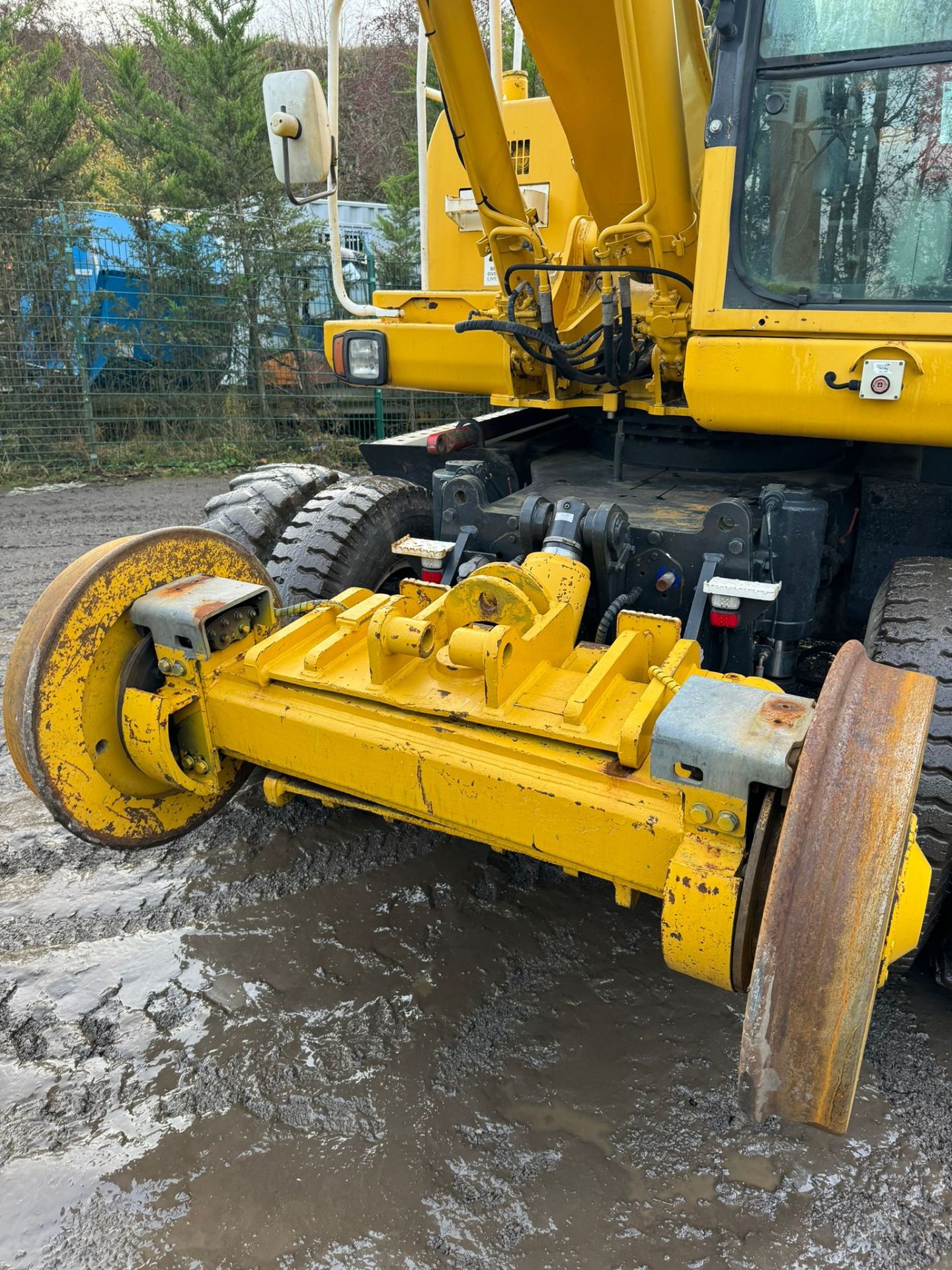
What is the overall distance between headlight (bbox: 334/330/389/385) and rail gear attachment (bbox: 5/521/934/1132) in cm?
154

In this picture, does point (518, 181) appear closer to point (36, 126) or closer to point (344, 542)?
point (344, 542)

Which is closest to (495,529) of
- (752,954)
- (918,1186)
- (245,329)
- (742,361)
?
(742,361)

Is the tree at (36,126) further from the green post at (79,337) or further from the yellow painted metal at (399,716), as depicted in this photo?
the yellow painted metal at (399,716)

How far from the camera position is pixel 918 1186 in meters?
1.98

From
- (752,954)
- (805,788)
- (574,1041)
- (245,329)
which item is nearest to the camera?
(805,788)

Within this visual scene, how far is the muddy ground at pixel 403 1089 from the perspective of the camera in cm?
186

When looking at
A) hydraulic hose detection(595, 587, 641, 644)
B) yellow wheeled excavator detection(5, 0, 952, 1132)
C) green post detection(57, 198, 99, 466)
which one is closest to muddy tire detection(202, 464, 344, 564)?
yellow wheeled excavator detection(5, 0, 952, 1132)

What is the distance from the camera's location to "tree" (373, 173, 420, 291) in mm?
10930

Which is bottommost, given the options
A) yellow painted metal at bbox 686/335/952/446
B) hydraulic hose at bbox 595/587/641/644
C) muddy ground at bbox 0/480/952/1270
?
muddy ground at bbox 0/480/952/1270

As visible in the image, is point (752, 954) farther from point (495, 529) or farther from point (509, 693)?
point (495, 529)

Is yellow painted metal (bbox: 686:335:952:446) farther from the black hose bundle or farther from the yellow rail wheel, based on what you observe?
the yellow rail wheel

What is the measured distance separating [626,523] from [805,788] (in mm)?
1583

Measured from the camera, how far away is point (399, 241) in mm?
11016

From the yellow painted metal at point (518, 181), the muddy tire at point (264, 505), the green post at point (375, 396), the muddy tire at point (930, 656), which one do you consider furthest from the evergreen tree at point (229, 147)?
the muddy tire at point (930, 656)
